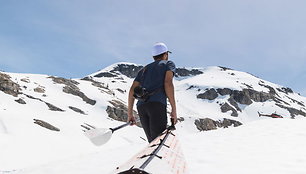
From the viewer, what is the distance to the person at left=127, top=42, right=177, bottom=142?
17.5 ft

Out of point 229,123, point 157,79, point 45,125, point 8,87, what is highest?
point 229,123

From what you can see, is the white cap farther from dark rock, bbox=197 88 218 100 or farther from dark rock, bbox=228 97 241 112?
dark rock, bbox=197 88 218 100

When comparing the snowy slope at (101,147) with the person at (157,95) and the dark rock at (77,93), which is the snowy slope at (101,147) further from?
the person at (157,95)

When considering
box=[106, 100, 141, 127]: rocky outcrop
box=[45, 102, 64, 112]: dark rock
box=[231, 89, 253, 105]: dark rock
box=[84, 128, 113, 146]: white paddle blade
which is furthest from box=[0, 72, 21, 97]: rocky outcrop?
box=[231, 89, 253, 105]: dark rock

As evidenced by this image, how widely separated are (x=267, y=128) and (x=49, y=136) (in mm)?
35003

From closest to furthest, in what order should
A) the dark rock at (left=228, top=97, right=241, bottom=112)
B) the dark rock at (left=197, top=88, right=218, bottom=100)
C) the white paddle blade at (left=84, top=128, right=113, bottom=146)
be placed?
1. the white paddle blade at (left=84, top=128, right=113, bottom=146)
2. the dark rock at (left=228, top=97, right=241, bottom=112)
3. the dark rock at (left=197, top=88, right=218, bottom=100)

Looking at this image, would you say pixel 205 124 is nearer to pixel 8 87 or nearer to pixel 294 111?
pixel 294 111

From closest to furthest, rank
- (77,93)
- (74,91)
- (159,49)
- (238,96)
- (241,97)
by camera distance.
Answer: (159,49) < (77,93) < (74,91) < (241,97) < (238,96)

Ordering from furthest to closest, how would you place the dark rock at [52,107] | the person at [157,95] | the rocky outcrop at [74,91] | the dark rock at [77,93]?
the rocky outcrop at [74,91] → the dark rock at [77,93] → the dark rock at [52,107] → the person at [157,95]

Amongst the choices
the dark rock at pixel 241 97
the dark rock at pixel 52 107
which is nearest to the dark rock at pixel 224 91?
the dark rock at pixel 241 97

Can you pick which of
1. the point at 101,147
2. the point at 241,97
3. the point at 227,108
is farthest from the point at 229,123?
the point at 101,147

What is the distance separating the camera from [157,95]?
5426 millimetres

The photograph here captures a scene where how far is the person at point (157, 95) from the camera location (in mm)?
5348

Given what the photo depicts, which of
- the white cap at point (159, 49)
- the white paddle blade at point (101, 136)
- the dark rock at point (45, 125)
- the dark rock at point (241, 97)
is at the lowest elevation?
the white paddle blade at point (101, 136)
